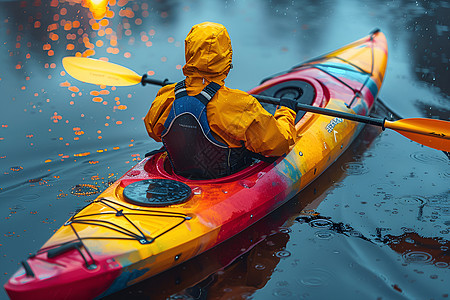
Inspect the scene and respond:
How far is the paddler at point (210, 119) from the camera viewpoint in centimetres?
322

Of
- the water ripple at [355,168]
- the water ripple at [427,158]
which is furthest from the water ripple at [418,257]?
the water ripple at [427,158]

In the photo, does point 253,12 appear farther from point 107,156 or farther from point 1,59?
point 107,156

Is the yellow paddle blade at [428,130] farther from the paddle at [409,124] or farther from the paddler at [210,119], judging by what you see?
the paddler at [210,119]

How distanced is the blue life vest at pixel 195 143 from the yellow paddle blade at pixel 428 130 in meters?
1.23

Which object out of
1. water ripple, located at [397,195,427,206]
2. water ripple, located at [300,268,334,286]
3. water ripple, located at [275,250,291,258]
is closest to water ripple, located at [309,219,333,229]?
water ripple, located at [275,250,291,258]

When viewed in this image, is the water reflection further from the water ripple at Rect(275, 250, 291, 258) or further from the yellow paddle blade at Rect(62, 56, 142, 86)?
the yellow paddle blade at Rect(62, 56, 142, 86)

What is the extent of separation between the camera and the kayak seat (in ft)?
16.0

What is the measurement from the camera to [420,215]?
3951 millimetres

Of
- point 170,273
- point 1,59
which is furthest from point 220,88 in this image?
point 1,59

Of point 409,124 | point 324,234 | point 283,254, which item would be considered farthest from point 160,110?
point 409,124

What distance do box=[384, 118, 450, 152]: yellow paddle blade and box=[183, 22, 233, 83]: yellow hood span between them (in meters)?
1.45

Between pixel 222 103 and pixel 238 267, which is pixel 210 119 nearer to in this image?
pixel 222 103

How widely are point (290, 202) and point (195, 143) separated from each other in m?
1.04

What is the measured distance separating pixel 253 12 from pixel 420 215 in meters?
6.27
